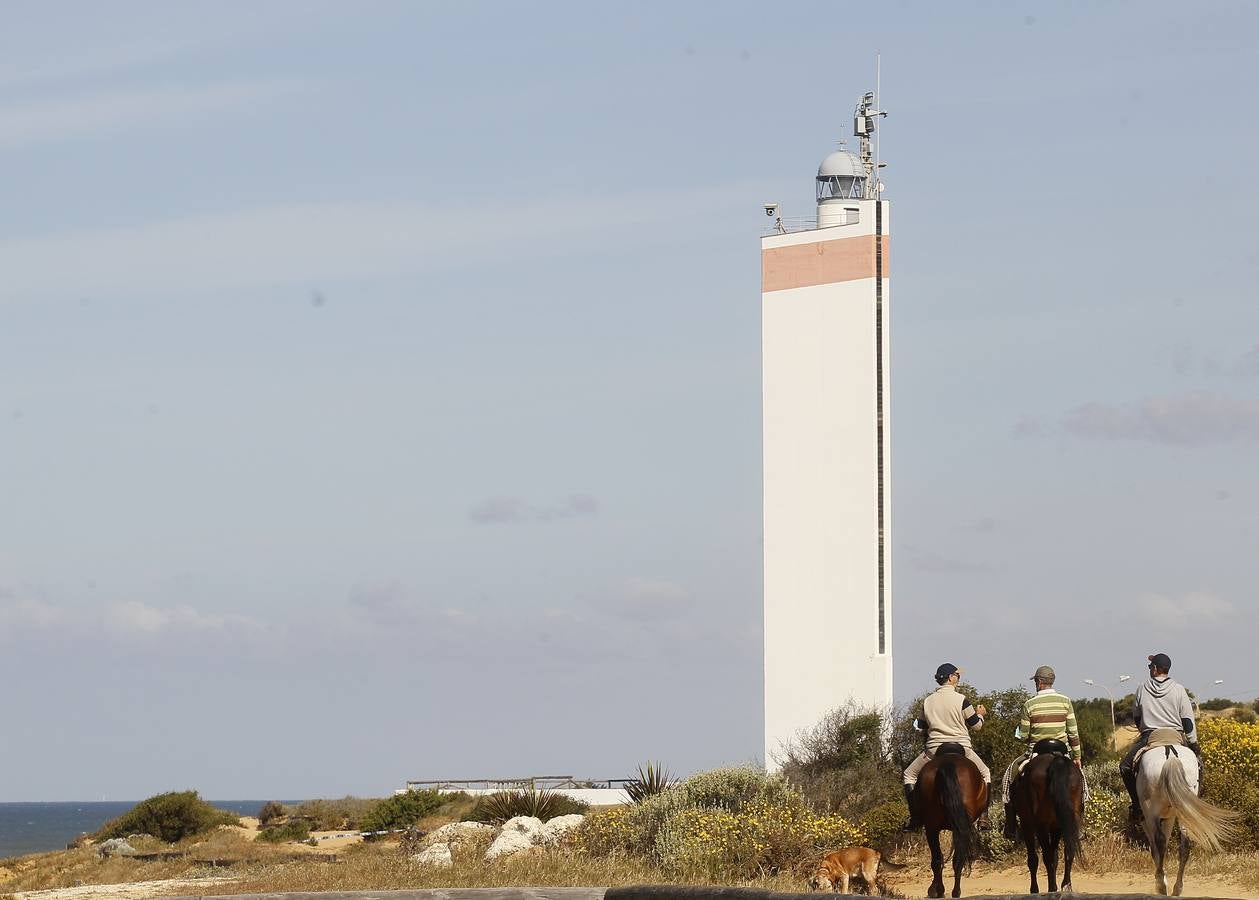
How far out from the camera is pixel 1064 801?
15.6 m

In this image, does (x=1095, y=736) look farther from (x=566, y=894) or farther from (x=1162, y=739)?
(x=566, y=894)

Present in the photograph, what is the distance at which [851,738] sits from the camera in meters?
38.5

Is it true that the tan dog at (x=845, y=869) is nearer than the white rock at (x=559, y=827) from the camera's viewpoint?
Yes

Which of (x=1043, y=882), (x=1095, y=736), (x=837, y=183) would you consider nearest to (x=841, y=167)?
(x=837, y=183)

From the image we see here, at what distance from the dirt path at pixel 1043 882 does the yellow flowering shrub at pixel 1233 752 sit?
8.97 feet

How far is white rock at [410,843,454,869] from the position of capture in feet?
72.2

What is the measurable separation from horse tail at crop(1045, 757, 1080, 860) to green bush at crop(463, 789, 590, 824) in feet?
42.7

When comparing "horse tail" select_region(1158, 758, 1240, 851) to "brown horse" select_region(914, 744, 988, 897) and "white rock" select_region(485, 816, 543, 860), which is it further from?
"white rock" select_region(485, 816, 543, 860)

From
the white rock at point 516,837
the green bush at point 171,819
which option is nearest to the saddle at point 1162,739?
the white rock at point 516,837

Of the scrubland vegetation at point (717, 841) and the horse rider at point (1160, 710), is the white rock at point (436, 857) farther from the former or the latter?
the horse rider at point (1160, 710)

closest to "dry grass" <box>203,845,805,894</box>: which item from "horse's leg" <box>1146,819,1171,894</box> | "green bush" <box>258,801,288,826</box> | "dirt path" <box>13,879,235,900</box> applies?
"dirt path" <box>13,879,235,900</box>

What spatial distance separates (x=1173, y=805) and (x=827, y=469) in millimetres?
30095

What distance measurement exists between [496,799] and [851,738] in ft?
41.8

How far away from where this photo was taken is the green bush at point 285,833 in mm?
37719
